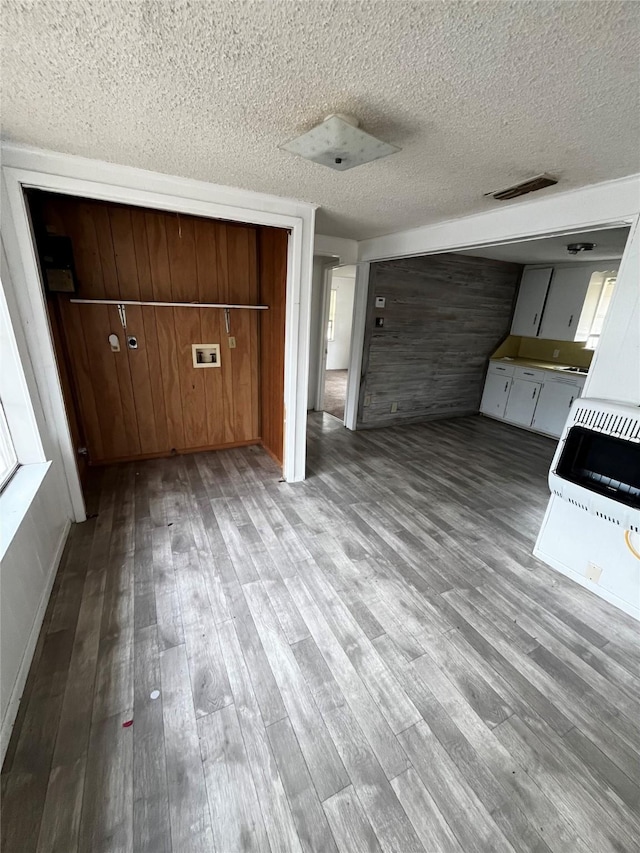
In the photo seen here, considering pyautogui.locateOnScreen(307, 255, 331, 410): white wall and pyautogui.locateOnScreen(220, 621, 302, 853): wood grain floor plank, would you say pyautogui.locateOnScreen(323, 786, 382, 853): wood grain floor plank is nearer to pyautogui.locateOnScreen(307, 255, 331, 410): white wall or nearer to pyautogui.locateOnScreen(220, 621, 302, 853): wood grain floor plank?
pyautogui.locateOnScreen(220, 621, 302, 853): wood grain floor plank

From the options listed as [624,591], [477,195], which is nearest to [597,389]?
[624,591]

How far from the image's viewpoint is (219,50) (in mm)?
1045

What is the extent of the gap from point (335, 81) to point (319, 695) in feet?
7.61

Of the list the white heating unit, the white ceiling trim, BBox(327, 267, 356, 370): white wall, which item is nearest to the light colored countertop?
the white ceiling trim

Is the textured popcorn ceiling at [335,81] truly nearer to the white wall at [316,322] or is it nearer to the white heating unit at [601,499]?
the white heating unit at [601,499]

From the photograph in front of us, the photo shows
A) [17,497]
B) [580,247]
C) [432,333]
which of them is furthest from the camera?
[432,333]

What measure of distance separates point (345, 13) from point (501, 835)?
241cm

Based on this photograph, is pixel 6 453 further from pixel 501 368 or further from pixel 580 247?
pixel 501 368

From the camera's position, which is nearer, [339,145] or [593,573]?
[339,145]

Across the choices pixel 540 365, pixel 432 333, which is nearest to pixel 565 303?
pixel 540 365

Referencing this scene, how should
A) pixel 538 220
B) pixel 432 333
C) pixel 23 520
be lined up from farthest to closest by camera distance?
pixel 432 333 < pixel 538 220 < pixel 23 520

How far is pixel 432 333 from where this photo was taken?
4871 millimetres

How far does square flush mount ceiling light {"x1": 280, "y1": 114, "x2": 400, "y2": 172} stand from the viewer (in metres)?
1.38

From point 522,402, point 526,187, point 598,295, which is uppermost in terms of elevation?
point 526,187
